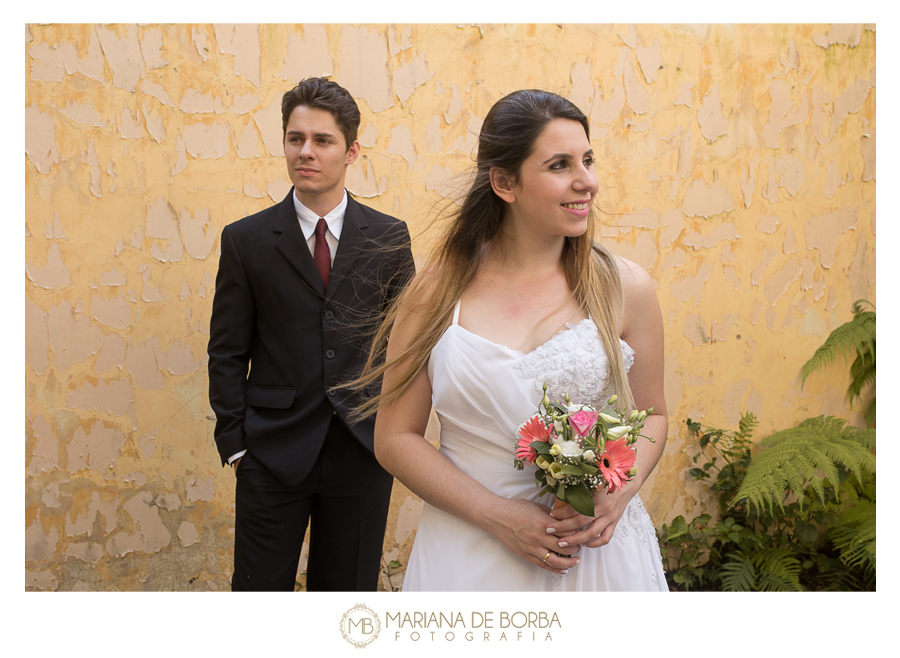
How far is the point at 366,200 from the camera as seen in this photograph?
275 cm

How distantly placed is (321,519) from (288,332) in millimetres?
654

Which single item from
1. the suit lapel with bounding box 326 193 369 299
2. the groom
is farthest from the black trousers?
the suit lapel with bounding box 326 193 369 299

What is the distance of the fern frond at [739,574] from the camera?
112 inches

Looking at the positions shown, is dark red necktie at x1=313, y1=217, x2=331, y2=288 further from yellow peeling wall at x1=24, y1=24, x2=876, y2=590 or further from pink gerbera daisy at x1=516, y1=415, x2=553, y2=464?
pink gerbera daisy at x1=516, y1=415, x2=553, y2=464

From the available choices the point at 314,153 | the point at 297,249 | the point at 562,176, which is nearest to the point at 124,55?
the point at 314,153

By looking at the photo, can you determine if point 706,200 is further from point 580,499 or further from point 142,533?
point 142,533

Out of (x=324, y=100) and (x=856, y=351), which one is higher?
(x=324, y=100)

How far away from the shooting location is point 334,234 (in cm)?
216

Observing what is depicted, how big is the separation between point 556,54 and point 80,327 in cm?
226

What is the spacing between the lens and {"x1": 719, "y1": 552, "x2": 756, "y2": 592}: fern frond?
284 centimetres
